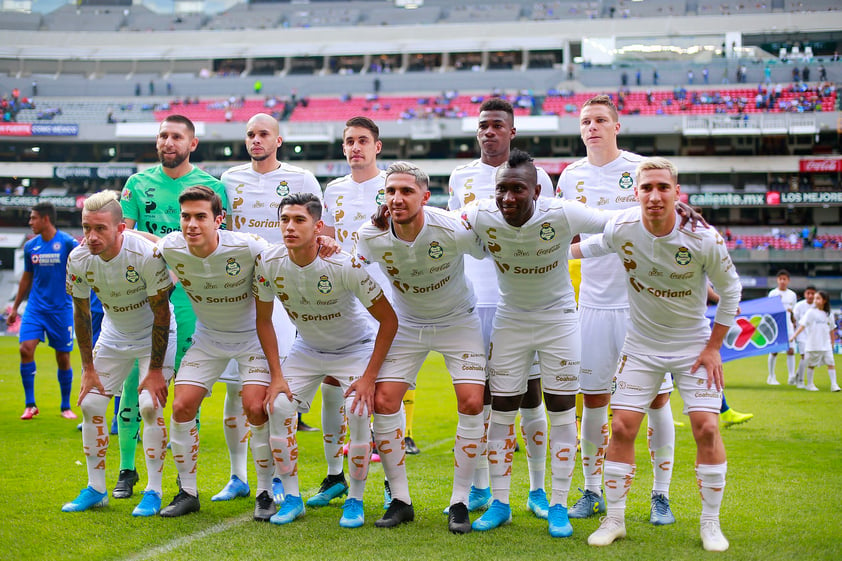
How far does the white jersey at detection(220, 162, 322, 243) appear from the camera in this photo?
669cm

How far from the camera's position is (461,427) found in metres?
5.28

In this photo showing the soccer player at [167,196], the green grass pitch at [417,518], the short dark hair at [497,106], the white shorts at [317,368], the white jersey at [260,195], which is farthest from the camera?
the white jersey at [260,195]

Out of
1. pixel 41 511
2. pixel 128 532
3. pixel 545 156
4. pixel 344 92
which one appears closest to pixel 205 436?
pixel 41 511

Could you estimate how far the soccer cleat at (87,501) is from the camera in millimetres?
5543

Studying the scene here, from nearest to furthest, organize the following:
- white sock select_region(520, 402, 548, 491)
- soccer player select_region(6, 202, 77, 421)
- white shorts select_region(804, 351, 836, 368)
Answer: white sock select_region(520, 402, 548, 491) < soccer player select_region(6, 202, 77, 421) < white shorts select_region(804, 351, 836, 368)

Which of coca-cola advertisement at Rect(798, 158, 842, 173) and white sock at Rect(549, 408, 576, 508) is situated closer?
white sock at Rect(549, 408, 576, 508)

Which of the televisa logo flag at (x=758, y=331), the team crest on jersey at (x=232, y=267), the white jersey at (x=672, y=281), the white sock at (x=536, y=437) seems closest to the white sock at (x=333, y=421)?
the team crest on jersey at (x=232, y=267)

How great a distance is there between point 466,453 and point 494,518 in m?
0.44

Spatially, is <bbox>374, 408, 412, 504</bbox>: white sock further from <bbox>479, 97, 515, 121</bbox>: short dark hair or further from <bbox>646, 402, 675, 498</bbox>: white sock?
<bbox>479, 97, 515, 121</bbox>: short dark hair

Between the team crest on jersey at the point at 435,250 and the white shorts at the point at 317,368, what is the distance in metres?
0.87

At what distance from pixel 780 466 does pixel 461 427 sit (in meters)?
3.86

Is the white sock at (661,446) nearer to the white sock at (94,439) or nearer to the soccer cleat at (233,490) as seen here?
the soccer cleat at (233,490)

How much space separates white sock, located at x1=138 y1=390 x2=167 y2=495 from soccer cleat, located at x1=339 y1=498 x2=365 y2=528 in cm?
132

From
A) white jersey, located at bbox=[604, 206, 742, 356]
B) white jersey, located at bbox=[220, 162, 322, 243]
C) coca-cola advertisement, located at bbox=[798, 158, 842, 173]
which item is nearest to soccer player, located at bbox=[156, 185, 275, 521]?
white jersey, located at bbox=[220, 162, 322, 243]
